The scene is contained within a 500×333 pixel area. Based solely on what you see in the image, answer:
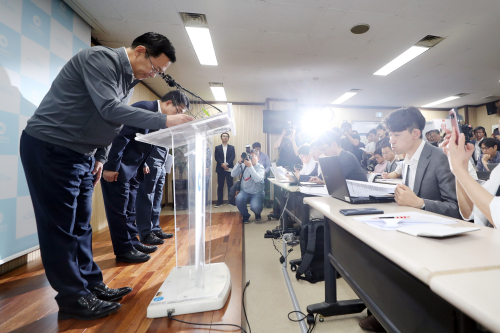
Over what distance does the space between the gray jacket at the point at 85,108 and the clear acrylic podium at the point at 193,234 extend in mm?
148

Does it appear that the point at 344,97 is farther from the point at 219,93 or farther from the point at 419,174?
the point at 419,174

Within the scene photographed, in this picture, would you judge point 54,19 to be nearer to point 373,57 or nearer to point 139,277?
point 139,277

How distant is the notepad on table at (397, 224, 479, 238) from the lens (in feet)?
1.93

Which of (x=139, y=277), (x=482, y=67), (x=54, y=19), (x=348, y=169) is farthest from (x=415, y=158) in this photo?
(x=482, y=67)

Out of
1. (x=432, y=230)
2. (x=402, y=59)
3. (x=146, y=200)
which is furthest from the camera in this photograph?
(x=402, y=59)

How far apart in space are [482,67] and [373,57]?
7.17 ft

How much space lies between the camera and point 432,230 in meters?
0.64

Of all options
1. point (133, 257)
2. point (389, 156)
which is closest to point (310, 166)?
point (389, 156)

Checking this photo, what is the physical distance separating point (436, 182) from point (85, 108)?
183cm

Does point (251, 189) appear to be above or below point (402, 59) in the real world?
below

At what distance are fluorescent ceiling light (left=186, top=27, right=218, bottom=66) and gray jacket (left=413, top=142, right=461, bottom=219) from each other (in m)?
2.82

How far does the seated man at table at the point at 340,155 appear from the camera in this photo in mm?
2006

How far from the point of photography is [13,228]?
182 cm

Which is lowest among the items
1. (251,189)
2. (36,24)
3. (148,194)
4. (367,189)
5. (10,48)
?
(251,189)
